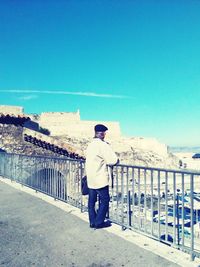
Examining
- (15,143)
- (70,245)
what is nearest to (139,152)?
(15,143)

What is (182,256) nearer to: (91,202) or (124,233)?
(124,233)

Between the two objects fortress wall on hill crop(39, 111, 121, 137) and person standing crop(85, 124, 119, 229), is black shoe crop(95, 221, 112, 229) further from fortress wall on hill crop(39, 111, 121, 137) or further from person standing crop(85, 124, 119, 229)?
fortress wall on hill crop(39, 111, 121, 137)

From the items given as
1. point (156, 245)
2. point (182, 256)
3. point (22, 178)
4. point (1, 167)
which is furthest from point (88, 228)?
point (1, 167)

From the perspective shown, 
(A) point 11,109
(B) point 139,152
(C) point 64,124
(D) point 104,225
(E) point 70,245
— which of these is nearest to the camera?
(E) point 70,245

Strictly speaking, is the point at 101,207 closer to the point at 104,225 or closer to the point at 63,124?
the point at 104,225

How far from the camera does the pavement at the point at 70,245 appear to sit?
3.51 metres

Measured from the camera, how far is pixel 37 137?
16.2 metres

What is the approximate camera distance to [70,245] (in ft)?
13.3

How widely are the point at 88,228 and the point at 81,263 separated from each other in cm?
134

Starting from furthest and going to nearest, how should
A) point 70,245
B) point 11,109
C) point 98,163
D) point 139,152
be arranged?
point 139,152 → point 11,109 → point 98,163 → point 70,245

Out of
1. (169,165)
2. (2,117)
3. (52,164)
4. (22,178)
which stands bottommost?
(169,165)

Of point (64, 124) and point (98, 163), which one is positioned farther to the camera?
point (64, 124)

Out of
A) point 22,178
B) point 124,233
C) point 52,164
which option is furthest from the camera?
point 22,178

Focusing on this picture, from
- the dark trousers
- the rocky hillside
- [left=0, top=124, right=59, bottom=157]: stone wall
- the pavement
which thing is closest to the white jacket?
the dark trousers
